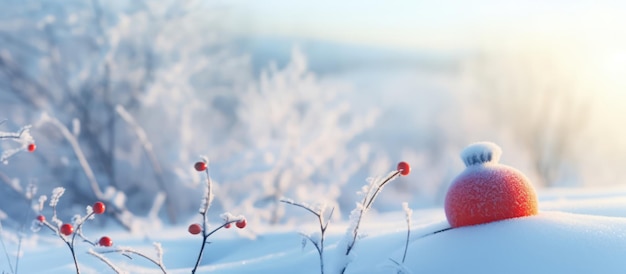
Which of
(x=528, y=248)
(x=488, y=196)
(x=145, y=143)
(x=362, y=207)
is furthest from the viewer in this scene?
(x=145, y=143)

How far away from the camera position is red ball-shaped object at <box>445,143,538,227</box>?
190cm

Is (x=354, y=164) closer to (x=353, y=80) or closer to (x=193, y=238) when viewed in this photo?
(x=353, y=80)

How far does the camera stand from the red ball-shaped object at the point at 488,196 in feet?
6.24

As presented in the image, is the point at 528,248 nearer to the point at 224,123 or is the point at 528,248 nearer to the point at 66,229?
the point at 66,229

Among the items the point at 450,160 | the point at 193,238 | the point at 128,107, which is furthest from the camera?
the point at 450,160

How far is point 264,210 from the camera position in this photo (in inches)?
302

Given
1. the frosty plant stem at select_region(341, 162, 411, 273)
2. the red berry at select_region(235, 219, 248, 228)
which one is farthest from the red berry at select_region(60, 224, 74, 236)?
the frosty plant stem at select_region(341, 162, 411, 273)

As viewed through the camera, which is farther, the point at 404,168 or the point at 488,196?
the point at 488,196

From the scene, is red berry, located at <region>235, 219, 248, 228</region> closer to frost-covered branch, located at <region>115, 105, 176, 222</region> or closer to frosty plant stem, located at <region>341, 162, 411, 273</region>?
frosty plant stem, located at <region>341, 162, 411, 273</region>

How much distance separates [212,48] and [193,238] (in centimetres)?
693

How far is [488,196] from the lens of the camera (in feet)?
6.23

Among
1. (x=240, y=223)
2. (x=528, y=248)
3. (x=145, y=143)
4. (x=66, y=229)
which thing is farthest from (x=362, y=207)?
(x=145, y=143)

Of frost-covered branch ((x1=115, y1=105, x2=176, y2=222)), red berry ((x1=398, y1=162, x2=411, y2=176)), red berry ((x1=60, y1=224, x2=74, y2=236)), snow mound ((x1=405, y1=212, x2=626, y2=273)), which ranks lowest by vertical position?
snow mound ((x1=405, y1=212, x2=626, y2=273))

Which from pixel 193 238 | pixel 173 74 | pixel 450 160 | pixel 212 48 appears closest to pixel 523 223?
pixel 193 238
